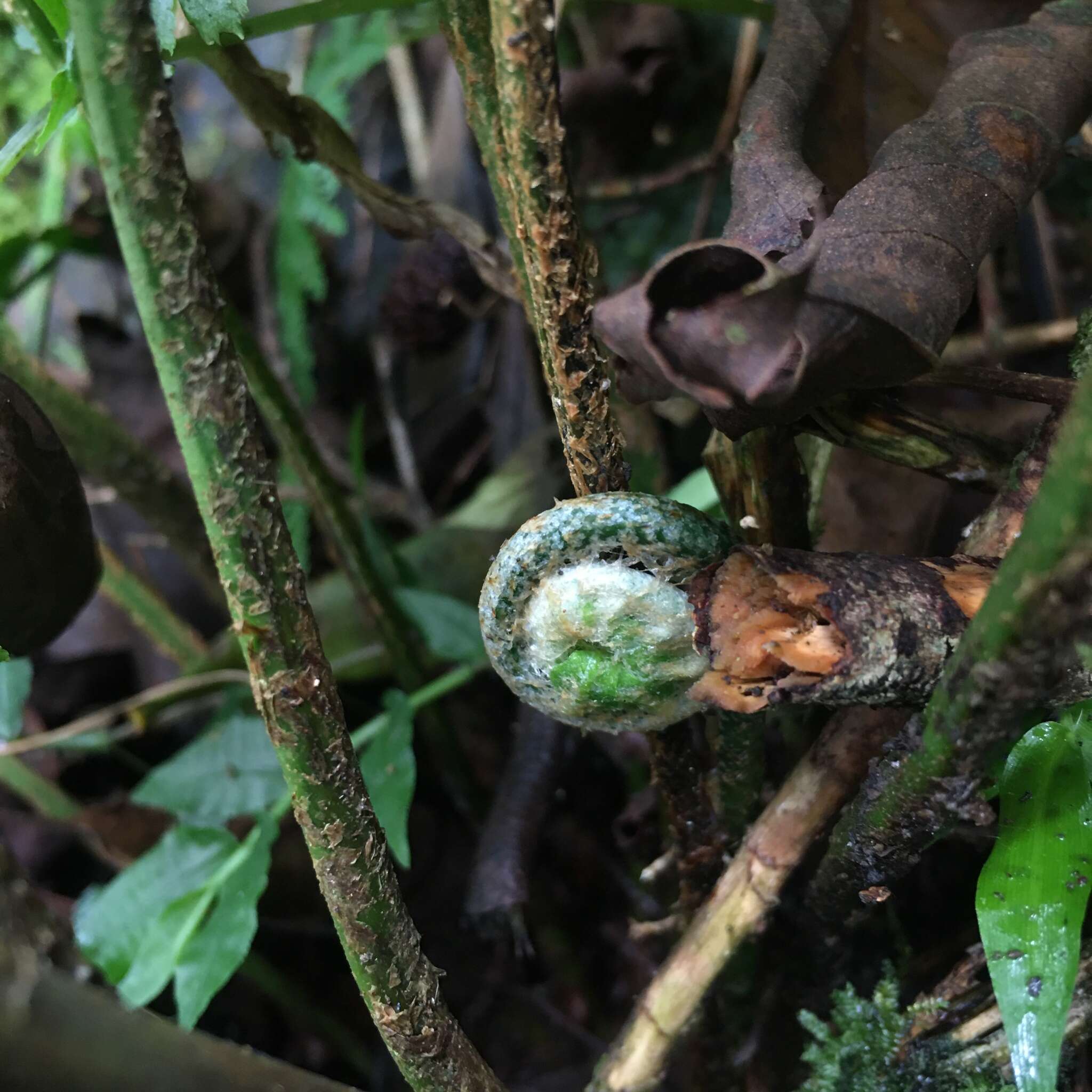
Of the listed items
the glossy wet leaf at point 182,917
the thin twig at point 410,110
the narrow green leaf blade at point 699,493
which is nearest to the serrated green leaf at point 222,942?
the glossy wet leaf at point 182,917

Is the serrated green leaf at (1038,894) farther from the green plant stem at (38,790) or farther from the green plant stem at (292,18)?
the green plant stem at (38,790)

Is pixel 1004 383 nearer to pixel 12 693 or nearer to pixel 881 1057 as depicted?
pixel 881 1057

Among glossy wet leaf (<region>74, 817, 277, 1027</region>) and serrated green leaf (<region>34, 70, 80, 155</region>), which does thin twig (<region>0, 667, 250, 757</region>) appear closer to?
glossy wet leaf (<region>74, 817, 277, 1027</region>)

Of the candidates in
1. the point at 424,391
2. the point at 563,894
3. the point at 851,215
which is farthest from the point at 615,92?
the point at 563,894

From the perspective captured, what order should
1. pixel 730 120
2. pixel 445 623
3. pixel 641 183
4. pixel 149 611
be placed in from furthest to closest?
pixel 641 183
pixel 149 611
pixel 730 120
pixel 445 623

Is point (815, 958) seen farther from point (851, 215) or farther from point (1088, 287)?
point (1088, 287)

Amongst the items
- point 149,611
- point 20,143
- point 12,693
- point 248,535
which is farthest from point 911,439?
point 149,611
